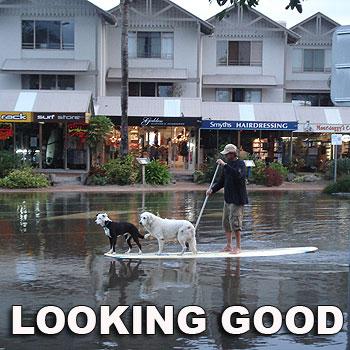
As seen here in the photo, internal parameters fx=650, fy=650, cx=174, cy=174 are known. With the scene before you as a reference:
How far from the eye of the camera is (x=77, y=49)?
118ft

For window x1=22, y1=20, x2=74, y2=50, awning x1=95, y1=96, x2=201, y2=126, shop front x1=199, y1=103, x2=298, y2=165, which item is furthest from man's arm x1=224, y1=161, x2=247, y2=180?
window x1=22, y1=20, x2=74, y2=50

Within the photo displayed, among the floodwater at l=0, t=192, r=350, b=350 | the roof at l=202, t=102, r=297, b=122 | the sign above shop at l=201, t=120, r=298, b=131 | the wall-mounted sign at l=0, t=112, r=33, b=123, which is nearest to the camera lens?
the floodwater at l=0, t=192, r=350, b=350

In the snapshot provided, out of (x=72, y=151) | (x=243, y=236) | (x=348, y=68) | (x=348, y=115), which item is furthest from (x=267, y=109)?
(x=348, y=68)

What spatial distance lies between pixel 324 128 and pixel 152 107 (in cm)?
929

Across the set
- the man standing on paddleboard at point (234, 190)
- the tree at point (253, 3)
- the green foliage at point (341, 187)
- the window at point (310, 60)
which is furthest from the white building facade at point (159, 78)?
the tree at point (253, 3)

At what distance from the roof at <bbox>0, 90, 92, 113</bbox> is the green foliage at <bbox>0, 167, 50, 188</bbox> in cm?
445

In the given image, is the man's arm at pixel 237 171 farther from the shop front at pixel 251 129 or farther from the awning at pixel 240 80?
the awning at pixel 240 80

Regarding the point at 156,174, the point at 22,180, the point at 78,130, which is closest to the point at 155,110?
the point at 78,130

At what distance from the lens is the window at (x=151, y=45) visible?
3772 centimetres

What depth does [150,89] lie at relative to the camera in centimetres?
3791

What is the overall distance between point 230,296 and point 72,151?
967 inches

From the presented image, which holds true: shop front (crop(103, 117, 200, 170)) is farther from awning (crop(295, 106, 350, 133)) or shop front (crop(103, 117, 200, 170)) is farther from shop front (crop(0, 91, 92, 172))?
awning (crop(295, 106, 350, 133))

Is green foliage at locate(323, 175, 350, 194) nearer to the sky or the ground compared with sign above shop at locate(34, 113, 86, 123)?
nearer to the ground

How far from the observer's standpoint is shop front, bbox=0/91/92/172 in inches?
1185
